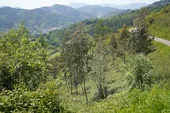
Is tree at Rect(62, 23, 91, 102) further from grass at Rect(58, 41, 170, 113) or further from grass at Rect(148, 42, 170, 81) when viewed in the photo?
grass at Rect(148, 42, 170, 81)

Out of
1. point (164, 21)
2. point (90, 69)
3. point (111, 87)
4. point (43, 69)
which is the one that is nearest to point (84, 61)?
point (90, 69)

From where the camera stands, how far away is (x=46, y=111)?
10.8 metres

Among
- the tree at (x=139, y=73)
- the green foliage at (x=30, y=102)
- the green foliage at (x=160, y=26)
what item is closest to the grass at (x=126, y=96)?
the green foliage at (x=30, y=102)

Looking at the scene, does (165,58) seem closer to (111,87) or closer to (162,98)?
(111,87)

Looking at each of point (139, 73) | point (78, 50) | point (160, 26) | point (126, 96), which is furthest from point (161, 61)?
point (126, 96)

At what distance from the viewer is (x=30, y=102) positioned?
36.0ft

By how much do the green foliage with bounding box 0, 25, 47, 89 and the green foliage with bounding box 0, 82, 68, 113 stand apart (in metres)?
2.10

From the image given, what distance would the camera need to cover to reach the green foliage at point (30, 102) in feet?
34.3

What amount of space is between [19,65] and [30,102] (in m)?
5.27

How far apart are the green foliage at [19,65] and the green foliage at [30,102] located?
2.10 m

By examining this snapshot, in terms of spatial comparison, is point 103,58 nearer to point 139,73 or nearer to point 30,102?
point 139,73

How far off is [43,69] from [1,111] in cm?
797

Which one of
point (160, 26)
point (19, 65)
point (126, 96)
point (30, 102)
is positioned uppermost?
point (19, 65)

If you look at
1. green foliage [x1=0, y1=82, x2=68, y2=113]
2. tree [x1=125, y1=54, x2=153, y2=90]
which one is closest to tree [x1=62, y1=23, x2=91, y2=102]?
tree [x1=125, y1=54, x2=153, y2=90]
